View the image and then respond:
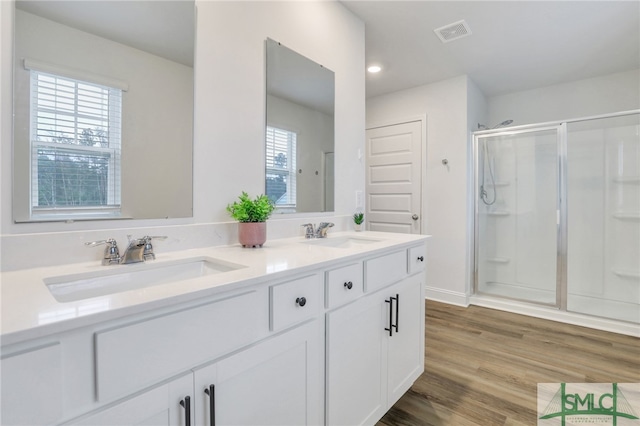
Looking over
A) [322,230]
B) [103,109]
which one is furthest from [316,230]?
[103,109]

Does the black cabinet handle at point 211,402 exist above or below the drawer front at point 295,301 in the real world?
below

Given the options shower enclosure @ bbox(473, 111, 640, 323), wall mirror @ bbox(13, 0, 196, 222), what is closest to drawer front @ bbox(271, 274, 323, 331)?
wall mirror @ bbox(13, 0, 196, 222)

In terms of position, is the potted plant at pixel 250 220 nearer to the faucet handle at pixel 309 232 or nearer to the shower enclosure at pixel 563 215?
the faucet handle at pixel 309 232

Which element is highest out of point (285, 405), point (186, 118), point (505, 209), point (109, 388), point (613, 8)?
point (613, 8)

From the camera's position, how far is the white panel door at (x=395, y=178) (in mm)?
3703

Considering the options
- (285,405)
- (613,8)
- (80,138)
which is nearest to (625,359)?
(613,8)

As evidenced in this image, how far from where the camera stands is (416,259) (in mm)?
1799

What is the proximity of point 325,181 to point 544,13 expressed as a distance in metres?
2.01

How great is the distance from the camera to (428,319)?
9.93 ft

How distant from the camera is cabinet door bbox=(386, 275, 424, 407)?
158 cm

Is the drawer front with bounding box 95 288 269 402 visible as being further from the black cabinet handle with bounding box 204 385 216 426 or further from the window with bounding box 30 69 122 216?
the window with bounding box 30 69 122 216

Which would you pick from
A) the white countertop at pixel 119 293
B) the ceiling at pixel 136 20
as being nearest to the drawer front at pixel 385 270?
the white countertop at pixel 119 293

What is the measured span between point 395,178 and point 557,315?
7.01 feet

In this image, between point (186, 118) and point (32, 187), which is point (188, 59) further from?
point (32, 187)
